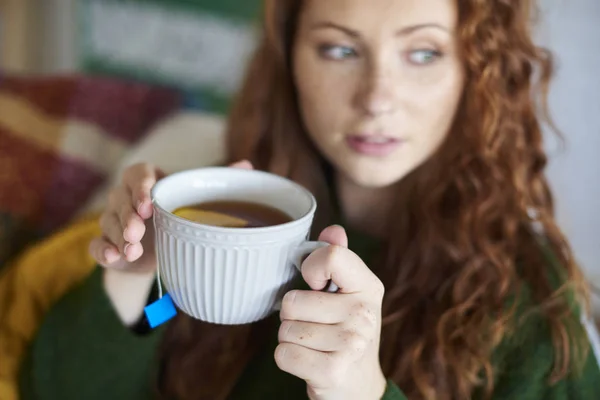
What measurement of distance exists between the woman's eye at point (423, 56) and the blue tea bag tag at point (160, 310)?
0.43 meters

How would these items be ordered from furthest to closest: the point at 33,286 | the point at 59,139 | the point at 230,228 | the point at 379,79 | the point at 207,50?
the point at 207,50, the point at 59,139, the point at 33,286, the point at 379,79, the point at 230,228

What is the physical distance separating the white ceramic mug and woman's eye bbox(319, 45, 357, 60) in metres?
0.25

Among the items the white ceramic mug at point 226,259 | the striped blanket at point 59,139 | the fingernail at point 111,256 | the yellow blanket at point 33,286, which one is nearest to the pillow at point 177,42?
the striped blanket at point 59,139

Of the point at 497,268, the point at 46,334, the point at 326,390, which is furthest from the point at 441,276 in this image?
the point at 46,334

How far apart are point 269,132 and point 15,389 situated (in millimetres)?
576

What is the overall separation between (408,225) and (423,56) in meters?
0.27

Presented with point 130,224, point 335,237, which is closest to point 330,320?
point 335,237

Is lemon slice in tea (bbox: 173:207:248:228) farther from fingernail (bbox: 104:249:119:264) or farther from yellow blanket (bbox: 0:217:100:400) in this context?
yellow blanket (bbox: 0:217:100:400)

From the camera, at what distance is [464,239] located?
2.83 feet

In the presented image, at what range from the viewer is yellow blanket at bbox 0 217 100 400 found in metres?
0.93

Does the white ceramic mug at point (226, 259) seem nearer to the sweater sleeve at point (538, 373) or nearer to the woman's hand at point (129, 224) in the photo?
the woman's hand at point (129, 224)

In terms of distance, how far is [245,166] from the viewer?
732mm

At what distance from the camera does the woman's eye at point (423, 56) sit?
2.52 feet

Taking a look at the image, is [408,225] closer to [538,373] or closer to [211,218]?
[538,373]
